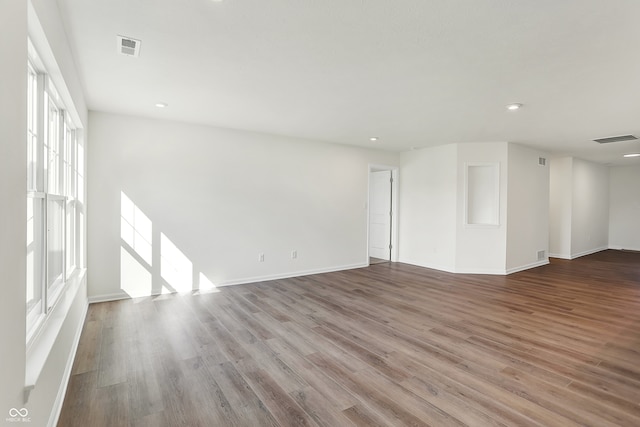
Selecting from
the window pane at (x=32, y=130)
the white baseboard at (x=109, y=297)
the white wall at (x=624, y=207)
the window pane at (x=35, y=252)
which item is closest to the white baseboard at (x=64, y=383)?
the window pane at (x=35, y=252)

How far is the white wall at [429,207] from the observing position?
20.1ft

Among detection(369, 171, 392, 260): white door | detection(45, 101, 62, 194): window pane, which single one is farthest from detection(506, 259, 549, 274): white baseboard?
detection(45, 101, 62, 194): window pane

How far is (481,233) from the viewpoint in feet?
19.6

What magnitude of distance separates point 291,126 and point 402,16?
9.77 feet

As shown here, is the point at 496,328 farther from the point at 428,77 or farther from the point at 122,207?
the point at 122,207

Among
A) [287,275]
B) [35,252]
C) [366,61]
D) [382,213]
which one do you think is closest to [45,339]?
[35,252]

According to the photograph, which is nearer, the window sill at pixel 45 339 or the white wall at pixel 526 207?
the window sill at pixel 45 339

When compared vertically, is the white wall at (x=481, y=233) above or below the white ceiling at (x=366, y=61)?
below

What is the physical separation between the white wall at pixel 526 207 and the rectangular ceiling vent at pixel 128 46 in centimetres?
602

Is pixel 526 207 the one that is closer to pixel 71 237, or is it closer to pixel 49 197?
pixel 49 197

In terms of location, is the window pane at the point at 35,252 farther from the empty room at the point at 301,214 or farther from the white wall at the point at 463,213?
the white wall at the point at 463,213

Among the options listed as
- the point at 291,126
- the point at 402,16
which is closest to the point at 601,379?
the point at 402,16

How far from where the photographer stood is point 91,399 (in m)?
2.11

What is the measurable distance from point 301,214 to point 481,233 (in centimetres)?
345
